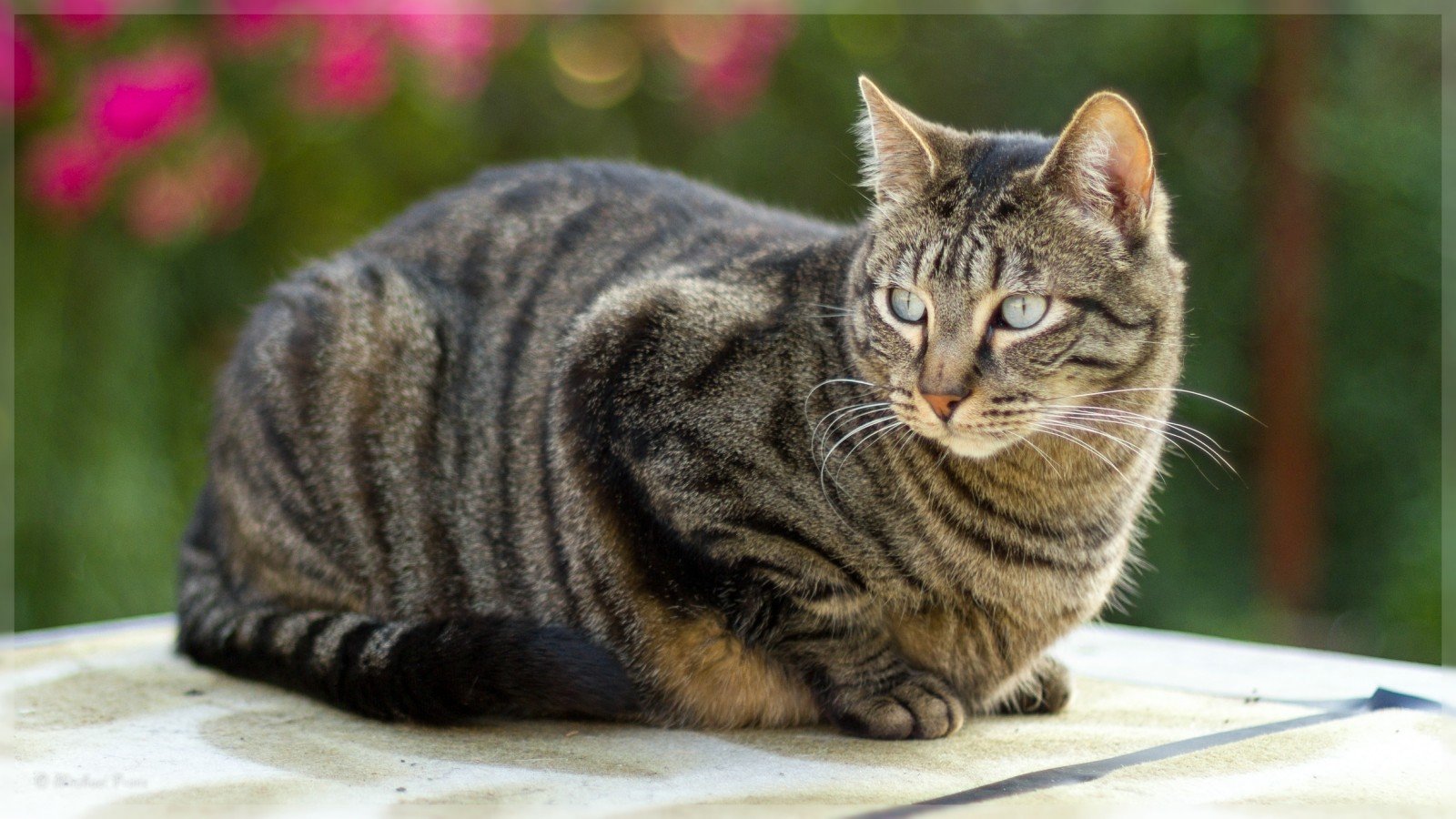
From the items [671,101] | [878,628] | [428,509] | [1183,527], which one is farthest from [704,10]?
[878,628]

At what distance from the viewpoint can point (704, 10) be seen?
14.7 ft

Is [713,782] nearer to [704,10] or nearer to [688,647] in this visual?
[688,647]

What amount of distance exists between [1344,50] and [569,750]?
11.6 ft

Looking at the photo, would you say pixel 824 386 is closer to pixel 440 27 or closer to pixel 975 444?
pixel 975 444

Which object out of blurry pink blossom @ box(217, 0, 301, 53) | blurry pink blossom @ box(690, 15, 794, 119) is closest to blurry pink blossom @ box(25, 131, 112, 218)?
blurry pink blossom @ box(217, 0, 301, 53)

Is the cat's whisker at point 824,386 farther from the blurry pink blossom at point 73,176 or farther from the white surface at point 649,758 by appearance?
the blurry pink blossom at point 73,176

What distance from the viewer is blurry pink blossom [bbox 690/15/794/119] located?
429 centimetres

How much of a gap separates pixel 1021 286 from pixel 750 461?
494mm

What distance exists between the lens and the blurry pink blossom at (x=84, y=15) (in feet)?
12.4

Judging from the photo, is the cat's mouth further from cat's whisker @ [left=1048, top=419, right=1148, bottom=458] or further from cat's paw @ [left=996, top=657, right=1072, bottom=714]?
cat's paw @ [left=996, top=657, right=1072, bottom=714]

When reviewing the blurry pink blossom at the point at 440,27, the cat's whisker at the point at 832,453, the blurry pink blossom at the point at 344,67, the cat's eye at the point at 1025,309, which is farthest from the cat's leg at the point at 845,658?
the blurry pink blossom at the point at 440,27

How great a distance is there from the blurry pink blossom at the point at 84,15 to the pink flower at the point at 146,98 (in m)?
0.12

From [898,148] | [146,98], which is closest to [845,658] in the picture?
[898,148]

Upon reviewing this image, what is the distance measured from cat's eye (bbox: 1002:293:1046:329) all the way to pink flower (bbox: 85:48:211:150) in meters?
2.89
